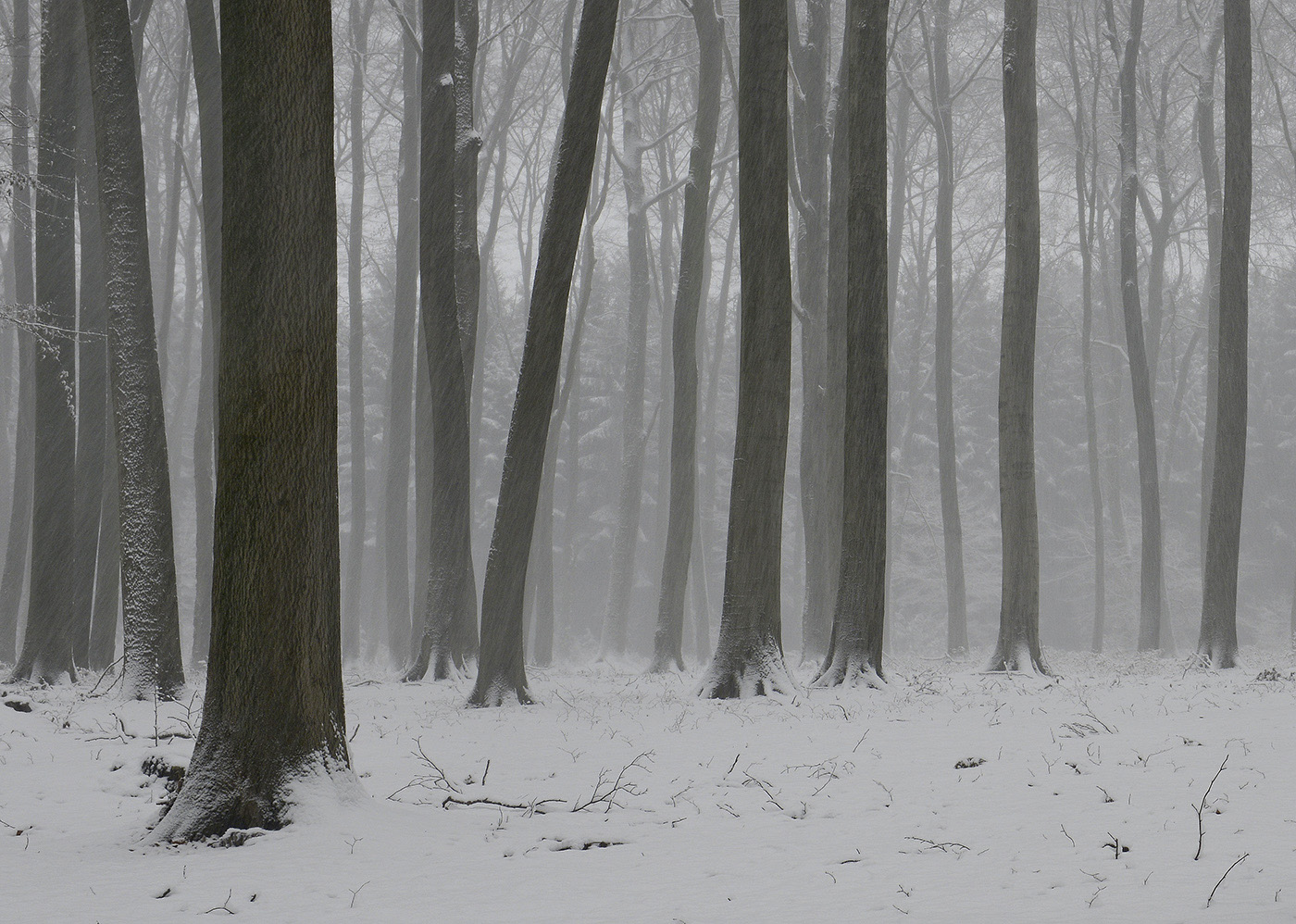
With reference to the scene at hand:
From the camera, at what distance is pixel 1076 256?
147ft

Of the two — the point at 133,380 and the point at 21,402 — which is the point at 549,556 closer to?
the point at 21,402

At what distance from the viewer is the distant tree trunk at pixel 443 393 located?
11.5 metres

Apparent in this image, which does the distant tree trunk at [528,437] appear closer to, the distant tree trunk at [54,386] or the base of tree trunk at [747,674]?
the base of tree trunk at [747,674]

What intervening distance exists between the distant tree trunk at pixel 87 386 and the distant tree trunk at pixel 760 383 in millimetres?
6326

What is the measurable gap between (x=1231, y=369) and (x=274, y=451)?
1147 cm

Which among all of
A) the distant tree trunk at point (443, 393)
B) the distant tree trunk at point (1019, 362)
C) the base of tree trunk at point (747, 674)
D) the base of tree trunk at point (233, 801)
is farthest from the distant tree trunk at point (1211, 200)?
the base of tree trunk at point (233, 801)

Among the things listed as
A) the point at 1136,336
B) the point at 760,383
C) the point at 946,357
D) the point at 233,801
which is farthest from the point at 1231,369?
the point at 233,801

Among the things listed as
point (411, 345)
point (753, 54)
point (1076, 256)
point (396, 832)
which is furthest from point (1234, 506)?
point (1076, 256)

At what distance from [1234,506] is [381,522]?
24.8 meters

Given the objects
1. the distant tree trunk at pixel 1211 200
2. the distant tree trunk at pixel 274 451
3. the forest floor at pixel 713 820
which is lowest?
the forest floor at pixel 713 820

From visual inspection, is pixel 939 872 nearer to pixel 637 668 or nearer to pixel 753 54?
pixel 753 54

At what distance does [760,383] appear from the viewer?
378 inches

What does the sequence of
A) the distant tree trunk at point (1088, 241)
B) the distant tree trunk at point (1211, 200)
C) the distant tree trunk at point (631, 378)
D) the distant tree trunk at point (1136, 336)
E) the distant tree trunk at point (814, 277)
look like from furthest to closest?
the distant tree trunk at point (1088, 241) < the distant tree trunk at point (631, 378) < the distant tree trunk at point (1211, 200) < the distant tree trunk at point (1136, 336) < the distant tree trunk at point (814, 277)

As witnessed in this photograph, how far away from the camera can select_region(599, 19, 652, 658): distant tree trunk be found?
20141mm
